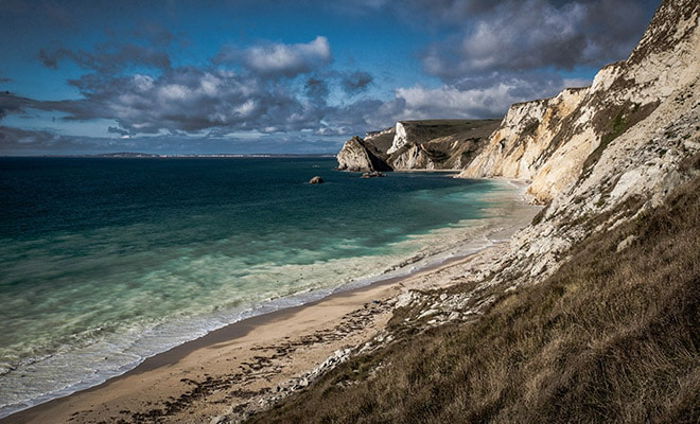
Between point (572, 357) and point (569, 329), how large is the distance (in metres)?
1.22

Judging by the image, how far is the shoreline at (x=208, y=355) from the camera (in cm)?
1297

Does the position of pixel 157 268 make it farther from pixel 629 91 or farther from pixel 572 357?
pixel 629 91

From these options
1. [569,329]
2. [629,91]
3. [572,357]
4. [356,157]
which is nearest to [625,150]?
[629,91]

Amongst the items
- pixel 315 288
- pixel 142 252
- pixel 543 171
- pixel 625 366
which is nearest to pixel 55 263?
pixel 142 252

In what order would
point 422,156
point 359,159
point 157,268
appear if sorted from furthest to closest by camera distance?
point 422,156, point 359,159, point 157,268

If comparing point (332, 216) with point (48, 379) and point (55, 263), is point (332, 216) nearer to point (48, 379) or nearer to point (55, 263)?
point (55, 263)

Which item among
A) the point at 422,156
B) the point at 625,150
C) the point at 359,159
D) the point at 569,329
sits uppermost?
the point at 422,156

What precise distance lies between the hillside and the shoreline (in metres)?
3.28

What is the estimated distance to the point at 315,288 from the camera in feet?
82.1

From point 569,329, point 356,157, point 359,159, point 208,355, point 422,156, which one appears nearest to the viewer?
point 569,329

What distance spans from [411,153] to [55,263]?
15613cm

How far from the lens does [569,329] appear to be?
22.5 feet

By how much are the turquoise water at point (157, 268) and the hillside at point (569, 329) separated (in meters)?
9.95

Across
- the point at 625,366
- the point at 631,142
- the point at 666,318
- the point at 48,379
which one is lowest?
the point at 48,379
